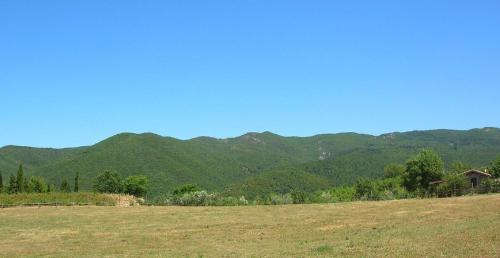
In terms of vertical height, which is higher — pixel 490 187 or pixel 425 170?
pixel 425 170

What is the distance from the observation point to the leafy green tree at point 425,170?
96431mm

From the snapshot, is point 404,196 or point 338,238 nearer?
point 338,238

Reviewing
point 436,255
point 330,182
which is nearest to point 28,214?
point 436,255

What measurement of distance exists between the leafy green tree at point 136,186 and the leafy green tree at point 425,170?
65.2 metres

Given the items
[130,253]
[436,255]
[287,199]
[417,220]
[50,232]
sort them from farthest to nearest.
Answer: [287,199] → [50,232] → [417,220] → [130,253] → [436,255]

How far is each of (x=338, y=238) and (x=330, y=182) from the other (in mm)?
156562

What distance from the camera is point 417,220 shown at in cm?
3275

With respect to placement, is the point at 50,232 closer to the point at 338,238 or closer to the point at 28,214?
the point at 28,214

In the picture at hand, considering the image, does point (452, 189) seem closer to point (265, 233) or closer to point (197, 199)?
point (197, 199)

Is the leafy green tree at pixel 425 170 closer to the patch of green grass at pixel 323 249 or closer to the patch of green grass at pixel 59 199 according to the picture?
the patch of green grass at pixel 59 199

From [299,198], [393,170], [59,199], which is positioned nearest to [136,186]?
[59,199]

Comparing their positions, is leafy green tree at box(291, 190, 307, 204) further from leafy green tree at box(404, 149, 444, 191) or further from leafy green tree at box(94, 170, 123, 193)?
leafy green tree at box(94, 170, 123, 193)

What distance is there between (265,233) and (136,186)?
104m

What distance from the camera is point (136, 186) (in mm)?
132250
